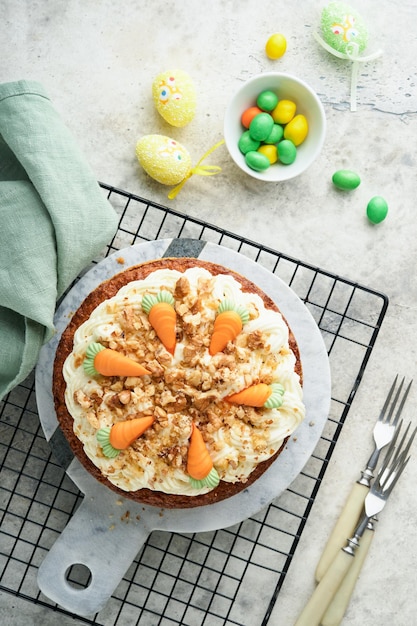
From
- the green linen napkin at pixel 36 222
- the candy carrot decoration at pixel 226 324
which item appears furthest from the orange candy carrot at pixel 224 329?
the green linen napkin at pixel 36 222

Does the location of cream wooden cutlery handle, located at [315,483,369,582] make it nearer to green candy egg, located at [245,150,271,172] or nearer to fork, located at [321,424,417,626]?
fork, located at [321,424,417,626]

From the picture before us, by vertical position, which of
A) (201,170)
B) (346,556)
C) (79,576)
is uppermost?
(201,170)

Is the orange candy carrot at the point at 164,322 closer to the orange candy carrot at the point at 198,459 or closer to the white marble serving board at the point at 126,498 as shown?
the orange candy carrot at the point at 198,459

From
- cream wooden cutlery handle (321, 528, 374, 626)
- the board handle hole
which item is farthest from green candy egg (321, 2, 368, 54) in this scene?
the board handle hole

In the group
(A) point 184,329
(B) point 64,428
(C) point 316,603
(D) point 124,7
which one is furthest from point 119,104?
(C) point 316,603

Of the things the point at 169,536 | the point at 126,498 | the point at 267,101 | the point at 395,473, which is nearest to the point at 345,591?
the point at 395,473

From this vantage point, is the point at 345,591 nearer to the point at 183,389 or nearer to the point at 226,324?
the point at 183,389

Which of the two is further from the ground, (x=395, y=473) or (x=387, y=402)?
(x=387, y=402)
